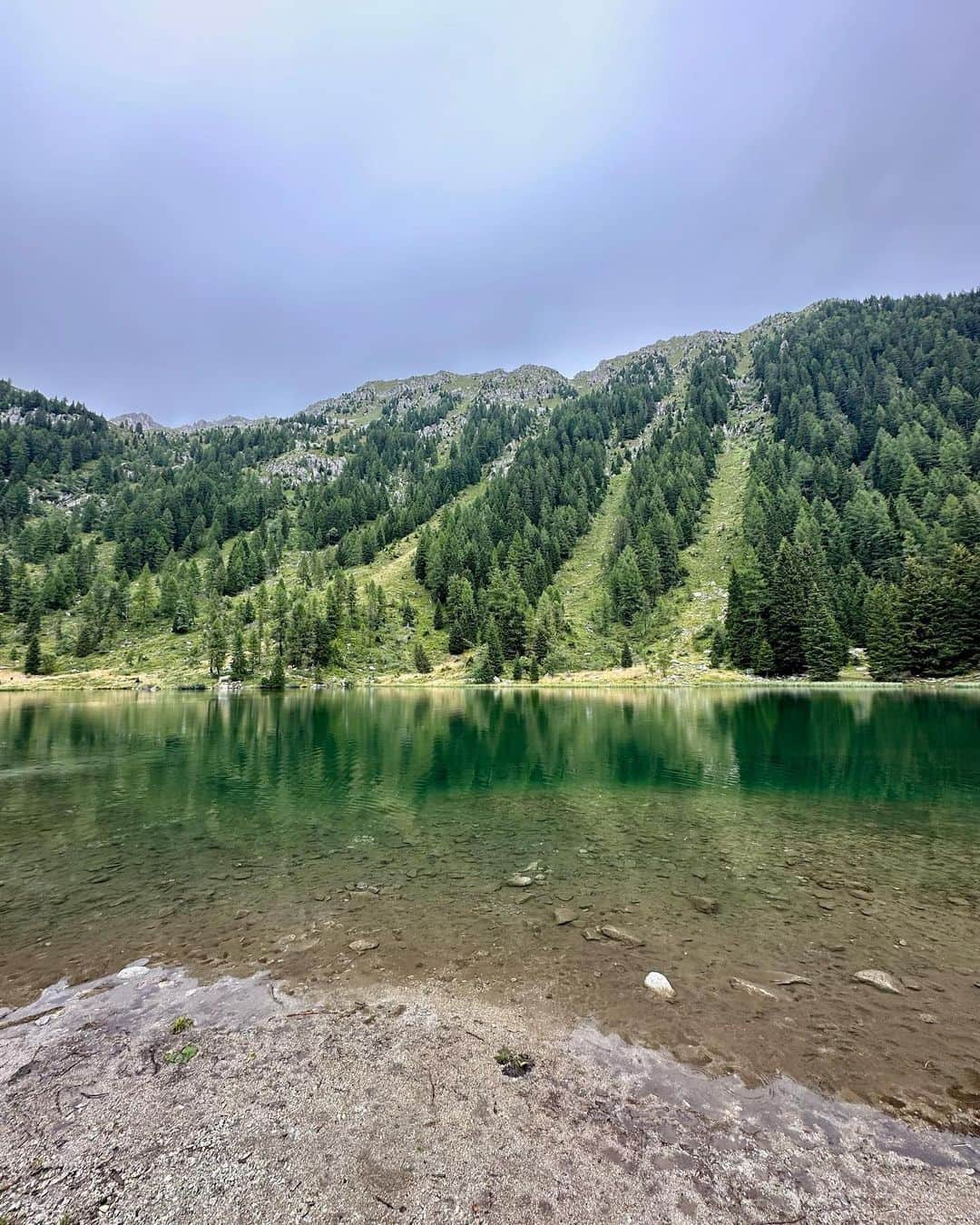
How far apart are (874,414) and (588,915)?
220768 mm

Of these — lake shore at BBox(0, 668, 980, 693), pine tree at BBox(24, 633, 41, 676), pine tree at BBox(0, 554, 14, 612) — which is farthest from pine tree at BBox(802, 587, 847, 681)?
pine tree at BBox(0, 554, 14, 612)

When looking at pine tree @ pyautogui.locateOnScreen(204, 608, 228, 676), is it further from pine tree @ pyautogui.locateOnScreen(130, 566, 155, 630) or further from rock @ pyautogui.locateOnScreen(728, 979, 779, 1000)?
rock @ pyautogui.locateOnScreen(728, 979, 779, 1000)

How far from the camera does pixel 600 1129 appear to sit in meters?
6.50

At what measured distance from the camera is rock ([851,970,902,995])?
9956 mm

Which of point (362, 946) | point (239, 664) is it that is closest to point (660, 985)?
point (362, 946)

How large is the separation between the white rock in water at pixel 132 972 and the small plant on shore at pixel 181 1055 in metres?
3.08

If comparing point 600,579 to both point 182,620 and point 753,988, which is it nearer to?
point 182,620

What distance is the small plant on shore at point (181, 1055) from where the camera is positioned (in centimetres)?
804

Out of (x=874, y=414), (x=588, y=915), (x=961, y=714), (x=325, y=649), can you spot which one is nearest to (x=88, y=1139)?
(x=588, y=915)

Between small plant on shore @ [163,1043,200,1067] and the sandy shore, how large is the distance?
10 centimetres

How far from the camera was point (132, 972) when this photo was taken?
35.4ft

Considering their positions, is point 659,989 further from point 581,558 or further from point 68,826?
point 581,558

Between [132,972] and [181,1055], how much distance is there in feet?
11.7

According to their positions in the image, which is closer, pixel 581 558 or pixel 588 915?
pixel 588 915
